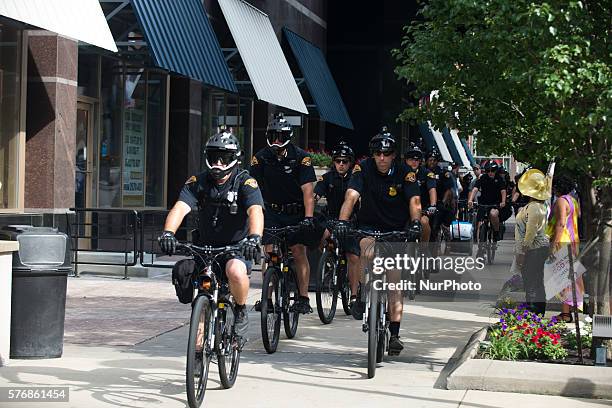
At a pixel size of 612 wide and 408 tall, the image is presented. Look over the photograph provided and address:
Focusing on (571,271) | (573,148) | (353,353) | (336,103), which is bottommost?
(353,353)

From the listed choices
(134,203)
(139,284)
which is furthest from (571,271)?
(134,203)

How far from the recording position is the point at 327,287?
512 inches

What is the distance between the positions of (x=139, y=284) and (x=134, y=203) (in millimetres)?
5840

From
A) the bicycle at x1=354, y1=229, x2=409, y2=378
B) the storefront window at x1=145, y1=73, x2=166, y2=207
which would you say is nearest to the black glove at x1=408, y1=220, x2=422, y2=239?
the bicycle at x1=354, y1=229, x2=409, y2=378

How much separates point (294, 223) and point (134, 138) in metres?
11.1

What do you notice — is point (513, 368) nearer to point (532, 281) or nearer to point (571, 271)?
point (571, 271)

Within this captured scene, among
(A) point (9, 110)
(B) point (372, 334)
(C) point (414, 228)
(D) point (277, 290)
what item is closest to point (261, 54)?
(A) point (9, 110)

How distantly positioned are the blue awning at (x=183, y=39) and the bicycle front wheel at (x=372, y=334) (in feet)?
33.1

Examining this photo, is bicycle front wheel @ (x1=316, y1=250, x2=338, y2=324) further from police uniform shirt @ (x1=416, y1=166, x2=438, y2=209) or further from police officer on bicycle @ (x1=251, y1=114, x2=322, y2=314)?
police uniform shirt @ (x1=416, y1=166, x2=438, y2=209)

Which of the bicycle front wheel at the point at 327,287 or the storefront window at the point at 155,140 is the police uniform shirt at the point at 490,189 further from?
the bicycle front wheel at the point at 327,287

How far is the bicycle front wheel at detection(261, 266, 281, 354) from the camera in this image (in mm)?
10470

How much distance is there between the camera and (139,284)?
55.6 feet

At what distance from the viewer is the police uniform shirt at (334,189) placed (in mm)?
13984

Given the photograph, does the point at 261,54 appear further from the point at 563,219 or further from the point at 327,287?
the point at 563,219
